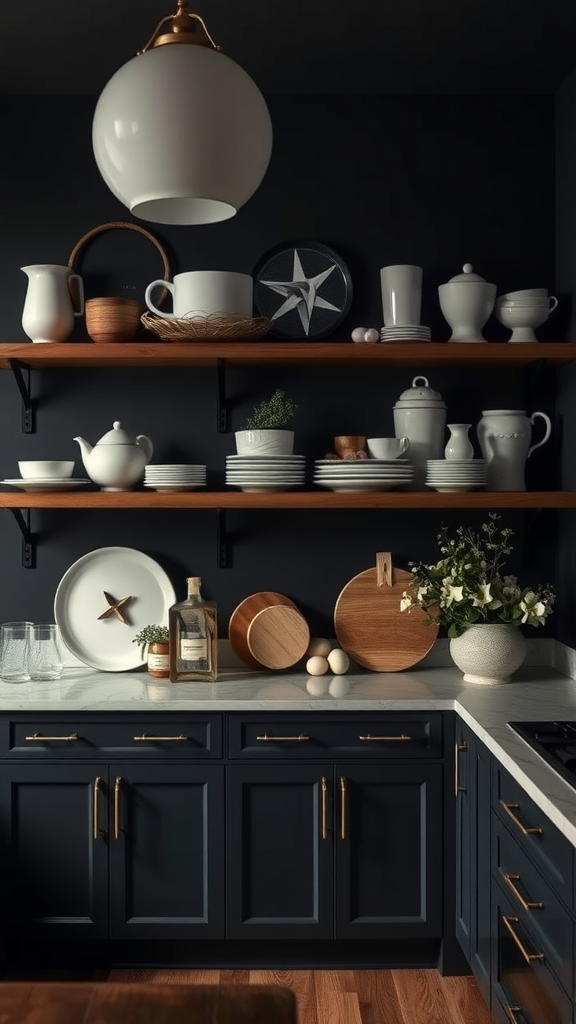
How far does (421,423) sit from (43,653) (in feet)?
4.58

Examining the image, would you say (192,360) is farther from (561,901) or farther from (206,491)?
(561,901)

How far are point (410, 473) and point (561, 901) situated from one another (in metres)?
1.53

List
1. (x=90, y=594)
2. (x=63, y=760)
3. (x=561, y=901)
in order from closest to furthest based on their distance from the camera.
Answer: (x=561, y=901) → (x=63, y=760) → (x=90, y=594)

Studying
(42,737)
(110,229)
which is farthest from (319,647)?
(110,229)

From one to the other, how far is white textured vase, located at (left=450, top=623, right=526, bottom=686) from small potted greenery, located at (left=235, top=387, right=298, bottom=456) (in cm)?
80

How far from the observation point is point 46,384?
345 cm

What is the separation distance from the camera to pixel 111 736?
294 cm

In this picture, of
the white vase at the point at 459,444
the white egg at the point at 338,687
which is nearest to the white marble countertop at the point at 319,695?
the white egg at the point at 338,687

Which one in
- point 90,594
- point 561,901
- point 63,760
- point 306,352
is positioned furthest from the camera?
point 90,594

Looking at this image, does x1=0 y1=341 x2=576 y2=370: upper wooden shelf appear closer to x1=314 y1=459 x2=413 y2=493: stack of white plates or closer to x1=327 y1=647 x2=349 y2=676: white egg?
x1=314 y1=459 x2=413 y2=493: stack of white plates

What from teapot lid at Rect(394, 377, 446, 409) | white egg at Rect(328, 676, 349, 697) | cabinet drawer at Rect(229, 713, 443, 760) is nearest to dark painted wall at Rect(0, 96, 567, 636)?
teapot lid at Rect(394, 377, 446, 409)

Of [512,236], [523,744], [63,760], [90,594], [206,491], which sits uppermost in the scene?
[512,236]

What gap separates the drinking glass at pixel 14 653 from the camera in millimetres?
3180

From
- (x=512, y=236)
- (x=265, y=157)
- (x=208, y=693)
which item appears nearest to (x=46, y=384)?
(x=208, y=693)
